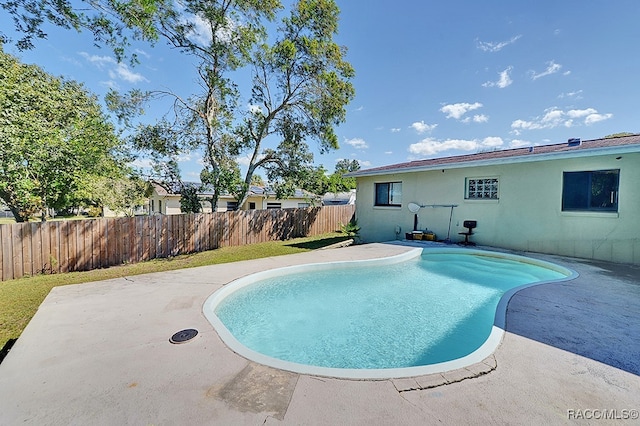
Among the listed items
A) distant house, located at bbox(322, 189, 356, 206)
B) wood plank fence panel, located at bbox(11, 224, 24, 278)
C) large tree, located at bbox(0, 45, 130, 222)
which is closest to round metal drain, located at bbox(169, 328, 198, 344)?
large tree, located at bbox(0, 45, 130, 222)

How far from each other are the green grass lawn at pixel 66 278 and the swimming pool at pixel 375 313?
2913 mm

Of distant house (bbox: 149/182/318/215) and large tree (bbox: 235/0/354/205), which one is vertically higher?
large tree (bbox: 235/0/354/205)

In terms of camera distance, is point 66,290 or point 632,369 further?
point 66,290

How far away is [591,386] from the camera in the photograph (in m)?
2.28

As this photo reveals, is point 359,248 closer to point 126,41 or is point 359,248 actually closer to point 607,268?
point 607,268

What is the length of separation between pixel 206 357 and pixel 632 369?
4.19 m

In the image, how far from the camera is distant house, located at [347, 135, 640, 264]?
716cm

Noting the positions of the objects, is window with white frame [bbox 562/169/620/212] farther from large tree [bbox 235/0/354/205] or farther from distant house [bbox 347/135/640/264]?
large tree [bbox 235/0/354/205]

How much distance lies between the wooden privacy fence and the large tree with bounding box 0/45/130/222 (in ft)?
3.54

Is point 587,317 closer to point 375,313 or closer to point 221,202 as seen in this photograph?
point 375,313

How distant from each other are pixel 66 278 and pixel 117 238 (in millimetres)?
1833

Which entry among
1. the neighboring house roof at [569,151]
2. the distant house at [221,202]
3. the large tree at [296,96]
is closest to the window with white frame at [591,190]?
the neighboring house roof at [569,151]

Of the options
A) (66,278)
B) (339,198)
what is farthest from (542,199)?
(339,198)

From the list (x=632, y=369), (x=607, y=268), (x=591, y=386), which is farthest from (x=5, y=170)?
(x=607, y=268)
